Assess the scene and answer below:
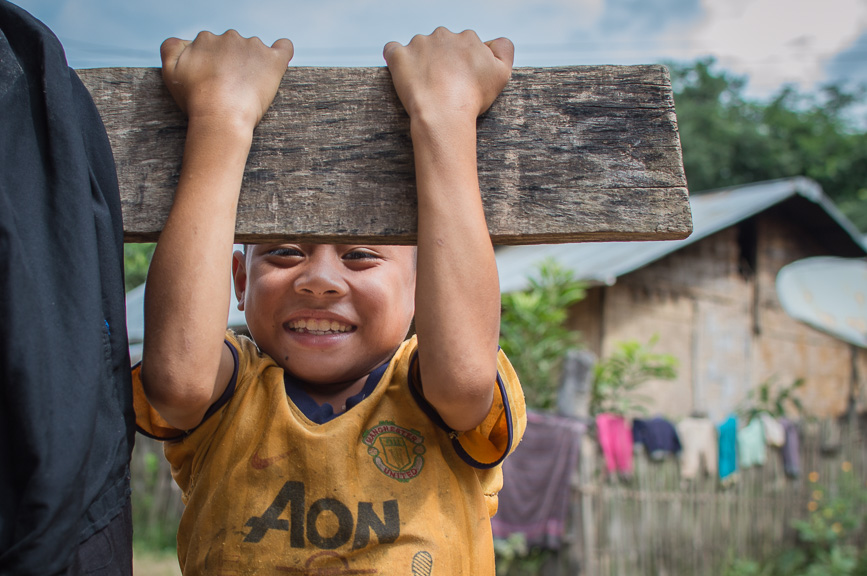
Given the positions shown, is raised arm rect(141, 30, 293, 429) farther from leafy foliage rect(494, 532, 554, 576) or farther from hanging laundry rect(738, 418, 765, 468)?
hanging laundry rect(738, 418, 765, 468)

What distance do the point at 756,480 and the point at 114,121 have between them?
8.12 metres

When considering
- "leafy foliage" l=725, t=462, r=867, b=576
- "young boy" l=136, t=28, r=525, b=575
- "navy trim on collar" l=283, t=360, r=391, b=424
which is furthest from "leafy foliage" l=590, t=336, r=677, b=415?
"navy trim on collar" l=283, t=360, r=391, b=424

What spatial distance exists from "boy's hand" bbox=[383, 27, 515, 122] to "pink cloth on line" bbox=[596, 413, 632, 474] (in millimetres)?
5964

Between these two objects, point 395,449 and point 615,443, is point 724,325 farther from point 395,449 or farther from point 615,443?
point 395,449

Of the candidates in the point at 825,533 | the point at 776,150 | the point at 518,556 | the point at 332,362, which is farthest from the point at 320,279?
the point at 776,150

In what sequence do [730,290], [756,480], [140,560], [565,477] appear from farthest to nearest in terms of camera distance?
[730,290], [140,560], [756,480], [565,477]

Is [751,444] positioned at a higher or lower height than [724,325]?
lower

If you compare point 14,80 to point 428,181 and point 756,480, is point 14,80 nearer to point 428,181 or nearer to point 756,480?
point 428,181

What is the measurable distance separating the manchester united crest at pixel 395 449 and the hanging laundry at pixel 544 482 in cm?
529

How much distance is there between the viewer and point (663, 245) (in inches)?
365

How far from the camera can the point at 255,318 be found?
4.91 ft

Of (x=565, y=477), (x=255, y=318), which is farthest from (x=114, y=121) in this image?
(x=565, y=477)

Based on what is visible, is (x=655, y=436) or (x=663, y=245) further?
(x=663, y=245)

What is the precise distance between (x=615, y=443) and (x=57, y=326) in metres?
6.46
